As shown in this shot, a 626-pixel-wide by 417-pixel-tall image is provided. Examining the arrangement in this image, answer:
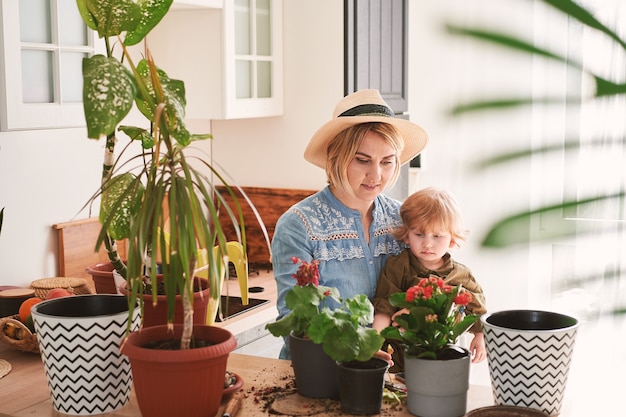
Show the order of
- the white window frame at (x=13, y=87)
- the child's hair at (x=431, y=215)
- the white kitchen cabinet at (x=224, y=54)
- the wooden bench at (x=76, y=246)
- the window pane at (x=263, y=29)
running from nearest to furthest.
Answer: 1. the child's hair at (x=431, y=215)
2. the white window frame at (x=13, y=87)
3. the wooden bench at (x=76, y=246)
4. the white kitchen cabinet at (x=224, y=54)
5. the window pane at (x=263, y=29)

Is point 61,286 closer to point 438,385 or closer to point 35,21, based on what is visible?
point 35,21

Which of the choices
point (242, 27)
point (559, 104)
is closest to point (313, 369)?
point (559, 104)

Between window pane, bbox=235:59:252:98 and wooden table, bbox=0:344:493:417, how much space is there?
207cm

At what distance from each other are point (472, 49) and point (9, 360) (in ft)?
6.23

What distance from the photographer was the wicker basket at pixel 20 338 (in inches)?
76.7

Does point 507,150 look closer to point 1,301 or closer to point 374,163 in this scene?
point 374,163

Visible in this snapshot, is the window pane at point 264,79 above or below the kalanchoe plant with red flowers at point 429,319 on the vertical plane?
above

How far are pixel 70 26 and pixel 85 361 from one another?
1469 mm

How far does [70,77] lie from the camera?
2598 millimetres

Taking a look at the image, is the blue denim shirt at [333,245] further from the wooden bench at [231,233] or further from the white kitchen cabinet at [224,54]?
the white kitchen cabinet at [224,54]

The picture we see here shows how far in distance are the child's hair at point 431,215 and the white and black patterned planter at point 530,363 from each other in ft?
2.27

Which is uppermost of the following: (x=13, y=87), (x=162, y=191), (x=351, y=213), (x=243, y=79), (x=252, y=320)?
(x=243, y=79)

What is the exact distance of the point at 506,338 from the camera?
4.54 feet

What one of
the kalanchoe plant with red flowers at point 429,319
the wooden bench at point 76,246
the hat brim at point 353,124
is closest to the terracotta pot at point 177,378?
the kalanchoe plant with red flowers at point 429,319
